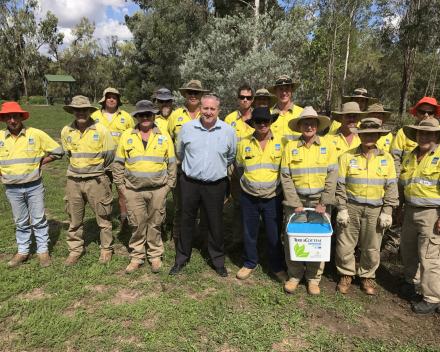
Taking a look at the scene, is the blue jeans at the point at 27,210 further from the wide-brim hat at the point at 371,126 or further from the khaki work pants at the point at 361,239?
the wide-brim hat at the point at 371,126

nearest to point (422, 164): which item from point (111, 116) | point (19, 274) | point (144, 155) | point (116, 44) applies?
point (144, 155)

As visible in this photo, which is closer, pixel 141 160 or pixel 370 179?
pixel 370 179

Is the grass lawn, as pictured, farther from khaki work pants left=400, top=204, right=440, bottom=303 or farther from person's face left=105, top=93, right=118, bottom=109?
person's face left=105, top=93, right=118, bottom=109

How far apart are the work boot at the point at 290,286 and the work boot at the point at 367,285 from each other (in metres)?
0.94

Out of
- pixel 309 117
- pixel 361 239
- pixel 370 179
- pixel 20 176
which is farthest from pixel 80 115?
pixel 361 239

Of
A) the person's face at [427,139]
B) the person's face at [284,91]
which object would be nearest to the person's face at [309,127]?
the person's face at [284,91]

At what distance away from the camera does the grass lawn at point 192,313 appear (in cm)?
348

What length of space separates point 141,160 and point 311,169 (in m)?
2.34

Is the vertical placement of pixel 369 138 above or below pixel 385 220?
above

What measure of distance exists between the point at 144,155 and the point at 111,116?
207 cm

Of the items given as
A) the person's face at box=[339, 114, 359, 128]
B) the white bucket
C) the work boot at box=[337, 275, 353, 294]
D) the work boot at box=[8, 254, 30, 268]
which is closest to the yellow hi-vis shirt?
the person's face at box=[339, 114, 359, 128]

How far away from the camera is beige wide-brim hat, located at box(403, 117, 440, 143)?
3.83m

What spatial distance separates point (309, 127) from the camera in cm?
405

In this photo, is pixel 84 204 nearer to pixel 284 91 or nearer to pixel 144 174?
pixel 144 174
